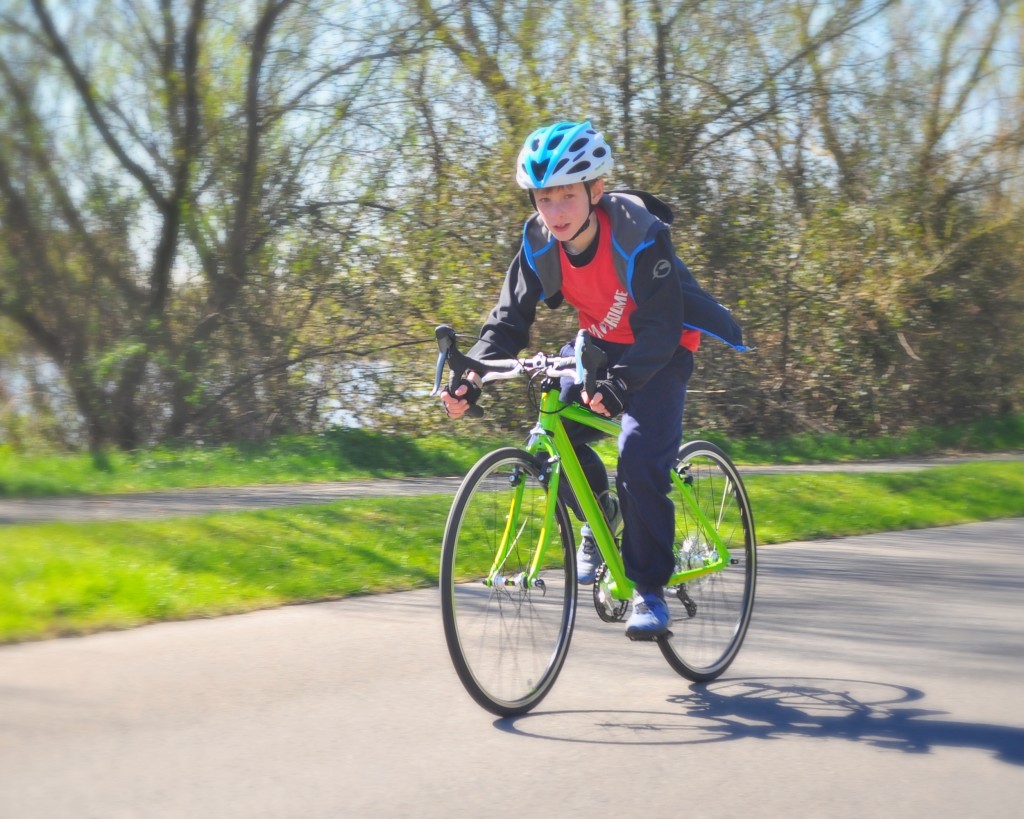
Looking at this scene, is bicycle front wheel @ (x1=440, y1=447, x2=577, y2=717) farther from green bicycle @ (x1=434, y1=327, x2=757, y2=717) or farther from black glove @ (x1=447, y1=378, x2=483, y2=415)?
black glove @ (x1=447, y1=378, x2=483, y2=415)

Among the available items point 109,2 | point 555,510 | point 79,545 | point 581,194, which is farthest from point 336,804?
point 109,2

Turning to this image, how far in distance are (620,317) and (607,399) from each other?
527 millimetres

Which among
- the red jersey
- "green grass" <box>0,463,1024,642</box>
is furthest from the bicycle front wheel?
"green grass" <box>0,463,1024,642</box>

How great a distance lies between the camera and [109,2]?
10.7m

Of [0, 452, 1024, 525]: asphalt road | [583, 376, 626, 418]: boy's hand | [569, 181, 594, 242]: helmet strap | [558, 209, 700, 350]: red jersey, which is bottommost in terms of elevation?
[0, 452, 1024, 525]: asphalt road

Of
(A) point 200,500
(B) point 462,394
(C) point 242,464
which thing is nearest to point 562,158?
(B) point 462,394

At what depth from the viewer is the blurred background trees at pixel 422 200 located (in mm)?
10766

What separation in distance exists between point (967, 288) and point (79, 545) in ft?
37.0

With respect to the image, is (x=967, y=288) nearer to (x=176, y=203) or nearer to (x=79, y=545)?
(x=176, y=203)

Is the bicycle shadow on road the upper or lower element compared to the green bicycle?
lower

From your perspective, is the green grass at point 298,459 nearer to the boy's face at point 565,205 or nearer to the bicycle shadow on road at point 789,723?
the bicycle shadow on road at point 789,723

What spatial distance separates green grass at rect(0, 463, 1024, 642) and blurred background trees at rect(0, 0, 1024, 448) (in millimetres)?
3306

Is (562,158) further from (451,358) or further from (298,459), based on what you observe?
(298,459)

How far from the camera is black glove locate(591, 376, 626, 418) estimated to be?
4.37 meters
